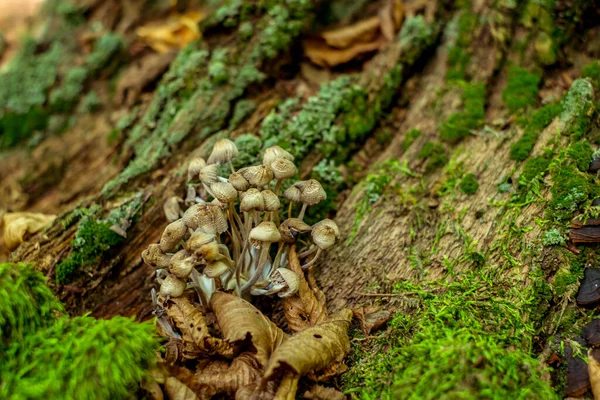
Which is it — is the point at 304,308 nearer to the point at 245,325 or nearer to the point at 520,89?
the point at 245,325

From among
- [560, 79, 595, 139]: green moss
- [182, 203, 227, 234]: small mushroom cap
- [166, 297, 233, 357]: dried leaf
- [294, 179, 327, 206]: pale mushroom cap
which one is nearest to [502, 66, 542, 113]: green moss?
[560, 79, 595, 139]: green moss

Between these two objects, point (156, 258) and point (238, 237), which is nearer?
point (156, 258)

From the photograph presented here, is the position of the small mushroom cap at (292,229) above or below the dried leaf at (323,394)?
above

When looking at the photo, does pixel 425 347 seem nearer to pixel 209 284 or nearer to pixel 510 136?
pixel 209 284

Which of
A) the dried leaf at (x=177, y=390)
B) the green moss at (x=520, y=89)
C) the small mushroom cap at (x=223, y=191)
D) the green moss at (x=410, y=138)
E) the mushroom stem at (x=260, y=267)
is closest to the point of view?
the dried leaf at (x=177, y=390)

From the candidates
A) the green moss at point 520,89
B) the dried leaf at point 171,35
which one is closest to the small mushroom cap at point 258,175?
the green moss at point 520,89

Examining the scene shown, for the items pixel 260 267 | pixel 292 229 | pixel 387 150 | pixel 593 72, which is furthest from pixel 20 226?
pixel 593 72

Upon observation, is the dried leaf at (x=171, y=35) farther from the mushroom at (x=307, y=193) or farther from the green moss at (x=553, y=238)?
the green moss at (x=553, y=238)
